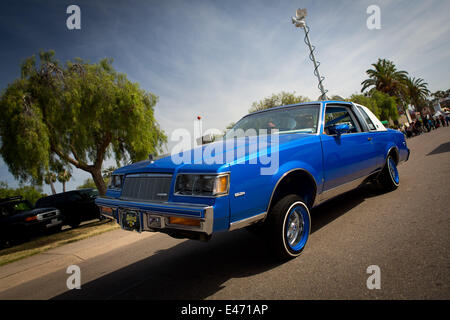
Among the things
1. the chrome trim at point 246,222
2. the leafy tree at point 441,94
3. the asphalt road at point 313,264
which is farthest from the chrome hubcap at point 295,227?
the leafy tree at point 441,94

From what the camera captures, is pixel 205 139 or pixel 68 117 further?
pixel 68 117

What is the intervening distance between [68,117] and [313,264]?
10480 mm

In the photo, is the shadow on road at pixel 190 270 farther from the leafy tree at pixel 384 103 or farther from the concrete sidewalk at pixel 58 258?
the leafy tree at pixel 384 103

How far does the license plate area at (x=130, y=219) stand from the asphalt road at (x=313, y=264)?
723mm

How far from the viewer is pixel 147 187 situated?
8.65ft

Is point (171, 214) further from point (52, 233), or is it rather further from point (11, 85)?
point (11, 85)

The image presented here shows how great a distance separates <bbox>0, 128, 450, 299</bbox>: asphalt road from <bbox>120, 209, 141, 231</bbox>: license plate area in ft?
2.37

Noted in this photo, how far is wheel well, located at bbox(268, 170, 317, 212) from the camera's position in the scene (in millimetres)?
2816

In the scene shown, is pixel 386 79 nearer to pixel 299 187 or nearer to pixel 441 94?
pixel 299 187

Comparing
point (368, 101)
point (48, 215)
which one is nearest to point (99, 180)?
point (48, 215)

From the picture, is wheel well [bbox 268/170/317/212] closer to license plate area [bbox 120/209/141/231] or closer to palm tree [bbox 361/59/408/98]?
license plate area [bbox 120/209/141/231]

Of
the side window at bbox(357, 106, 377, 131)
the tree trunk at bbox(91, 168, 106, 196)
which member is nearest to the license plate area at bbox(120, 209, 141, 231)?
the side window at bbox(357, 106, 377, 131)

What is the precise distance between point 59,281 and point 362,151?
16.5ft

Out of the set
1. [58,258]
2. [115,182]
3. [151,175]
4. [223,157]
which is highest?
[223,157]
